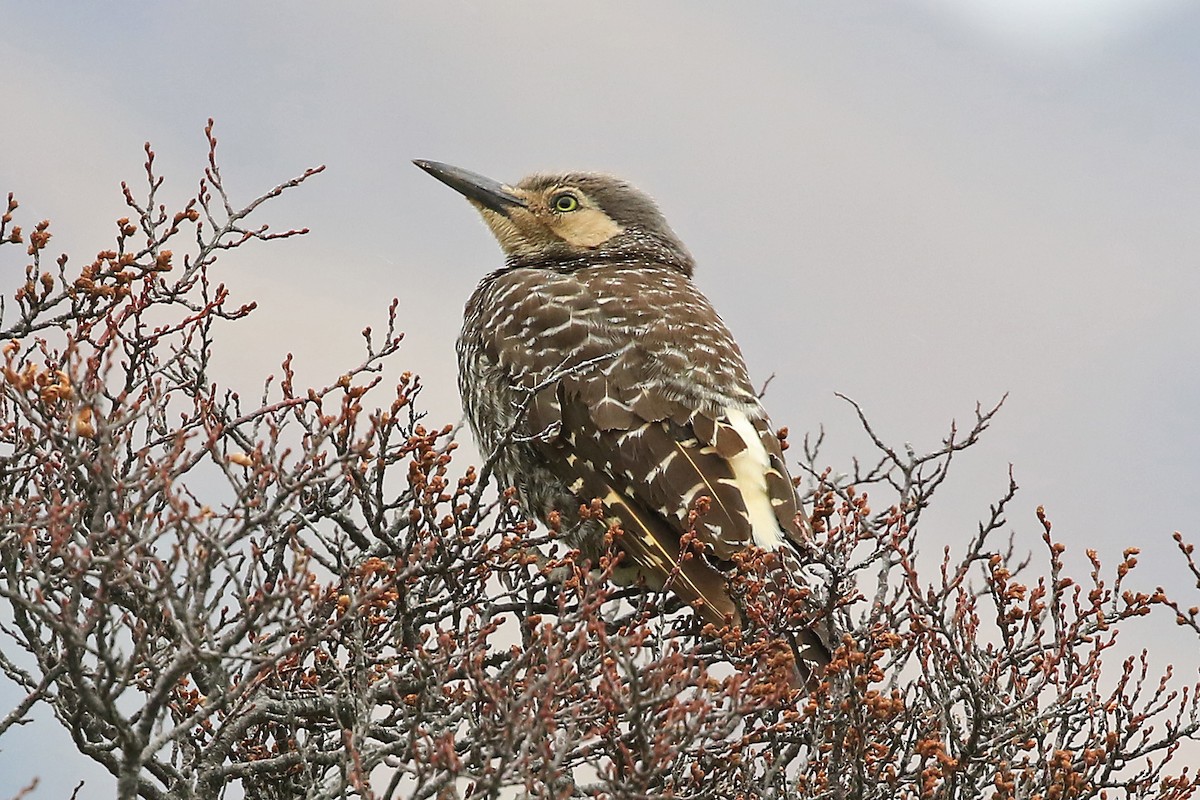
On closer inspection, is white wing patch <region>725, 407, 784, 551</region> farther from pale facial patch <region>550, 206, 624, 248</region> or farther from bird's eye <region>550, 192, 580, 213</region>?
bird's eye <region>550, 192, 580, 213</region>

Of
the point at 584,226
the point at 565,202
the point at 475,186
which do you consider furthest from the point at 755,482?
the point at 475,186

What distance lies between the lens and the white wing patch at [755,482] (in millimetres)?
5586

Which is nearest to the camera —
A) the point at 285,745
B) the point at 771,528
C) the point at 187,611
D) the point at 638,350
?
the point at 187,611

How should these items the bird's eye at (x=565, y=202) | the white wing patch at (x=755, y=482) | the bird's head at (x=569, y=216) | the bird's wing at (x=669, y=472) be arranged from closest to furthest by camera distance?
the bird's wing at (x=669, y=472)
the white wing patch at (x=755, y=482)
the bird's head at (x=569, y=216)
the bird's eye at (x=565, y=202)

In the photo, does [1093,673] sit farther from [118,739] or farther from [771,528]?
[118,739]

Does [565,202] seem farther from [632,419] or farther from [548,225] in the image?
[632,419]

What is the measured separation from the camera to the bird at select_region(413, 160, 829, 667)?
5504mm

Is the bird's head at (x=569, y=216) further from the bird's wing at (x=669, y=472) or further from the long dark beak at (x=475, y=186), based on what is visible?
the bird's wing at (x=669, y=472)

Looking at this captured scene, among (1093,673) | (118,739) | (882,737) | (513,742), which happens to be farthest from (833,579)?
(118,739)

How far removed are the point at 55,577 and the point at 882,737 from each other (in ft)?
9.43

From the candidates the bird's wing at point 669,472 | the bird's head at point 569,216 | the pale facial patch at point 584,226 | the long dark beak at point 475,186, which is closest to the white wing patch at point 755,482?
the bird's wing at point 669,472

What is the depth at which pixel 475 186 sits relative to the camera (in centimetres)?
820

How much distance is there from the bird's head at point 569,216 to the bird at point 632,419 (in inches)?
12.8

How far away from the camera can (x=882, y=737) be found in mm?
4930
